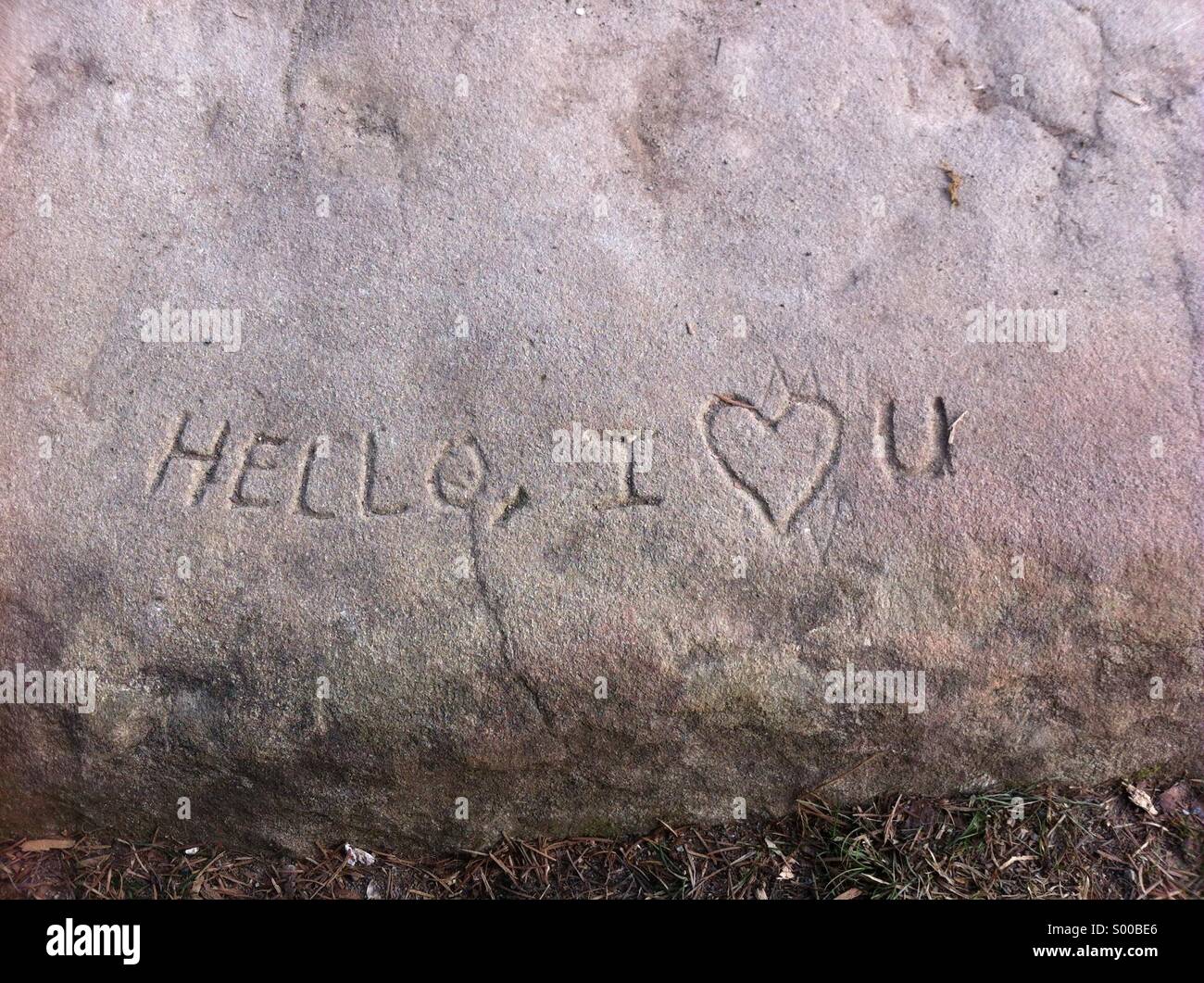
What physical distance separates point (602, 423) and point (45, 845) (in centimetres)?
173

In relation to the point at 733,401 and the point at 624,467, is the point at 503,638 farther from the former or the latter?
the point at 733,401

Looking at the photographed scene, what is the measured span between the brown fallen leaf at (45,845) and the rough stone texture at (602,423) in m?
0.06

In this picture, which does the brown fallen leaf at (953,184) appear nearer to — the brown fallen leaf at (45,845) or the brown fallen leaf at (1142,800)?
the brown fallen leaf at (1142,800)

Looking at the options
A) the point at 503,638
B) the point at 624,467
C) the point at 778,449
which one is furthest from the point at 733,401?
the point at 503,638

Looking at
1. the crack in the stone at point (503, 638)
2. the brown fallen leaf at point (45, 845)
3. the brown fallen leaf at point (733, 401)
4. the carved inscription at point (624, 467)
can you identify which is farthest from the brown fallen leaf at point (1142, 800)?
the brown fallen leaf at point (45, 845)

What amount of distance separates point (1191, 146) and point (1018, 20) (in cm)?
59

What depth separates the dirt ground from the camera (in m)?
2.43

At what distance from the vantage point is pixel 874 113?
8.84 ft

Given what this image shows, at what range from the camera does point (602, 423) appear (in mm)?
2371

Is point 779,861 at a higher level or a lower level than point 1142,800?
lower

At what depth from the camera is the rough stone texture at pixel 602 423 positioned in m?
2.26

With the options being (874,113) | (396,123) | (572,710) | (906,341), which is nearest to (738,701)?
(572,710)

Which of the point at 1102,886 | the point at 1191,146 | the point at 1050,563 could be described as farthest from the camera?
the point at 1191,146

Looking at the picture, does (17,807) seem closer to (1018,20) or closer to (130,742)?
(130,742)
